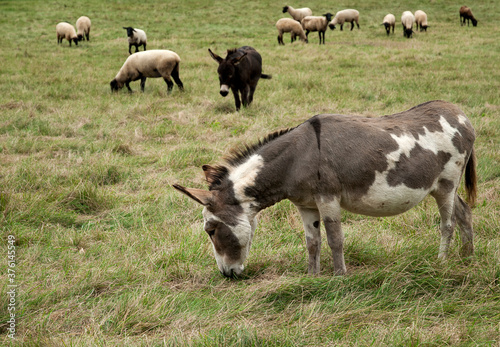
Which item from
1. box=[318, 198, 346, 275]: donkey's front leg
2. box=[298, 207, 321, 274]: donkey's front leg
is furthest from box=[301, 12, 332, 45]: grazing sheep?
box=[318, 198, 346, 275]: donkey's front leg

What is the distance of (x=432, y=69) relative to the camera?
1341 centimetres

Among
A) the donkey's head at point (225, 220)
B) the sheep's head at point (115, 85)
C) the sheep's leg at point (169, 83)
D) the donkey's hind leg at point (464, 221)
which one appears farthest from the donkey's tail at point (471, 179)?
the sheep's head at point (115, 85)

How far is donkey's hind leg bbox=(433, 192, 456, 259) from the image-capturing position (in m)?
3.73

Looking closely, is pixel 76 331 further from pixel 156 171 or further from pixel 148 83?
pixel 148 83

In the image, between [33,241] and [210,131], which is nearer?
[33,241]

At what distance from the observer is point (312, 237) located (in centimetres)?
363

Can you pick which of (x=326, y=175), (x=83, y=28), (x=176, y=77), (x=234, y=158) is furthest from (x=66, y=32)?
(x=326, y=175)

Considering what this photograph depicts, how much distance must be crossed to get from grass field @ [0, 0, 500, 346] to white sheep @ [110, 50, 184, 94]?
451mm

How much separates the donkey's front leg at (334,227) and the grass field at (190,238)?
0.12 m

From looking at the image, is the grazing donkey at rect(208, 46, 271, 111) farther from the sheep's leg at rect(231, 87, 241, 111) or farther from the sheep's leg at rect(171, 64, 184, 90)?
the sheep's leg at rect(171, 64, 184, 90)

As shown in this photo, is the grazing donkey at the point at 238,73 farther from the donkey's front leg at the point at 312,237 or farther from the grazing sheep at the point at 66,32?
the grazing sheep at the point at 66,32

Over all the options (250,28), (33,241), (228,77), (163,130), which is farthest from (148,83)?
(250,28)

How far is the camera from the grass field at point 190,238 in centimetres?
288

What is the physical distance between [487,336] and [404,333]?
19.5 inches
